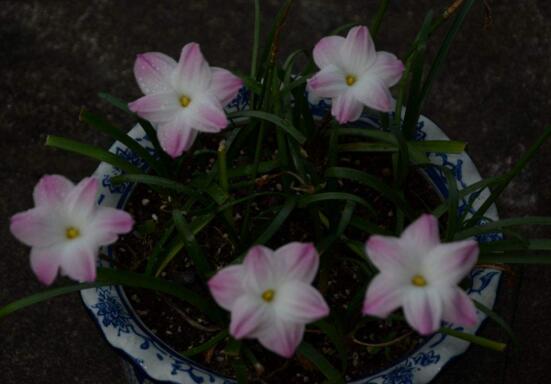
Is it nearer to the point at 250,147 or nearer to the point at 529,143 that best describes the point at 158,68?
the point at 250,147

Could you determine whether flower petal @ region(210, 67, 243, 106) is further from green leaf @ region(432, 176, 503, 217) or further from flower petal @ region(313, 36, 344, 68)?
green leaf @ region(432, 176, 503, 217)

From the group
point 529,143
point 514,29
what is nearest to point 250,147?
point 529,143

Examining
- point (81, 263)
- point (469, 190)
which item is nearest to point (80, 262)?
point (81, 263)

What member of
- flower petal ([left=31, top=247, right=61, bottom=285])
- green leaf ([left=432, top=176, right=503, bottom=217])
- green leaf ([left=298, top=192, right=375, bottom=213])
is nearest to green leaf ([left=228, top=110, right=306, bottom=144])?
green leaf ([left=298, top=192, right=375, bottom=213])

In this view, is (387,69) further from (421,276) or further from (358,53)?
(421,276)

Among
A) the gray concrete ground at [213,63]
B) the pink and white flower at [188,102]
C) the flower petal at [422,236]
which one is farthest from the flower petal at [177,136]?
the gray concrete ground at [213,63]

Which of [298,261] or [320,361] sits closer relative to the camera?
[298,261]
